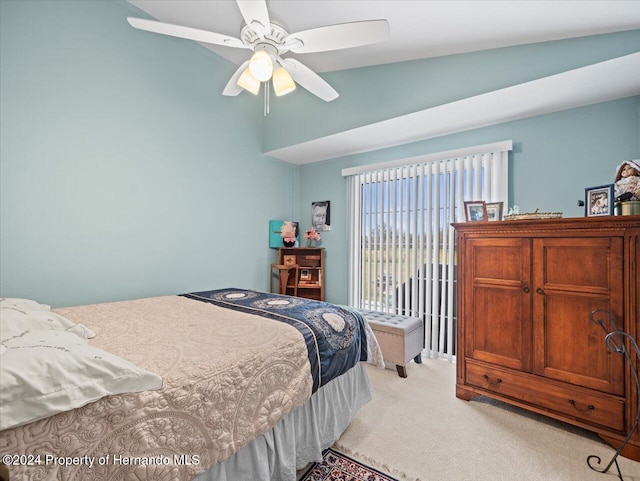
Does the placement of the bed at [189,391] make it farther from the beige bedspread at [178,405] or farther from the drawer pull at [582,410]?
the drawer pull at [582,410]

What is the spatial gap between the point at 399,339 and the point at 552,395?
1084 mm

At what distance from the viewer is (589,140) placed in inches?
91.0

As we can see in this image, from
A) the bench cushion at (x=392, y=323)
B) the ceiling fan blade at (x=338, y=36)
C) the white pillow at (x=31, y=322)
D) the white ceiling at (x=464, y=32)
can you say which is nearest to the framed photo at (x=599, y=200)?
the white ceiling at (x=464, y=32)

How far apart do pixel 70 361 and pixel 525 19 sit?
9.58 feet

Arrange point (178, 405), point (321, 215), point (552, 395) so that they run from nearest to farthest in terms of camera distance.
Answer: point (178, 405) → point (552, 395) → point (321, 215)

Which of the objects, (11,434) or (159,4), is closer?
(11,434)

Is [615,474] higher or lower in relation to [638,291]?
lower

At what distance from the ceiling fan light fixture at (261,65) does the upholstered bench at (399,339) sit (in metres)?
2.24

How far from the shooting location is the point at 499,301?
2092 mm

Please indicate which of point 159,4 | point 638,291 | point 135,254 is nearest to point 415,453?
point 638,291

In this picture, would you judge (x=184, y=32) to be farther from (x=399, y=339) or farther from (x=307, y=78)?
(x=399, y=339)

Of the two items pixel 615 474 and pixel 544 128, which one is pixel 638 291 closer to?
pixel 615 474

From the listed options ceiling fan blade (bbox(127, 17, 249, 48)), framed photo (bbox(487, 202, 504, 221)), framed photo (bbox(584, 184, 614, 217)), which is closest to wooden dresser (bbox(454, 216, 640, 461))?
framed photo (bbox(584, 184, 614, 217))

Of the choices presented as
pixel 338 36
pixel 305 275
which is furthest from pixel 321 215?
pixel 338 36
